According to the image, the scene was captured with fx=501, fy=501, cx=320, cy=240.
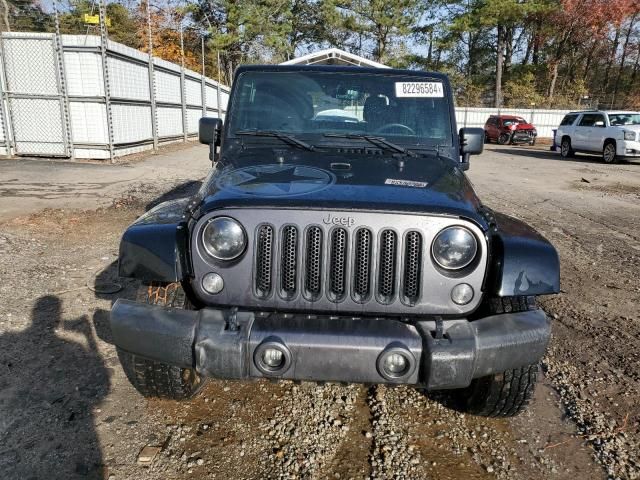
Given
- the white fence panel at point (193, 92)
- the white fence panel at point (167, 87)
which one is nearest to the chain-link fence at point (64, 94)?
the white fence panel at point (167, 87)

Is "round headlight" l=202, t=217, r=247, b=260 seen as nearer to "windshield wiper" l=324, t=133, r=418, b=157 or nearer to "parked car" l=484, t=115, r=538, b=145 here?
"windshield wiper" l=324, t=133, r=418, b=157

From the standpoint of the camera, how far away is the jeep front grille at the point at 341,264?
2.29 m

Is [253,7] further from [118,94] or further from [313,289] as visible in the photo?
[313,289]

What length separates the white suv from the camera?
16438 millimetres

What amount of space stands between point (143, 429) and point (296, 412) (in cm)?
83

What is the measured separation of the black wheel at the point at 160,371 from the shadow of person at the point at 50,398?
0.35m

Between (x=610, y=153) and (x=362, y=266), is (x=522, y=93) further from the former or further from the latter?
(x=362, y=266)

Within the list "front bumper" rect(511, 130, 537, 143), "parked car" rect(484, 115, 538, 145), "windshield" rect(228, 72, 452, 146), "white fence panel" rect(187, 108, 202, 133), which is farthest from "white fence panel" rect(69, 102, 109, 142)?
"front bumper" rect(511, 130, 537, 143)

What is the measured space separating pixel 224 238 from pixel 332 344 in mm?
701

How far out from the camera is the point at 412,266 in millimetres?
2328

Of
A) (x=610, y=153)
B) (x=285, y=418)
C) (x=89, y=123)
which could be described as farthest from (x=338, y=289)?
(x=610, y=153)

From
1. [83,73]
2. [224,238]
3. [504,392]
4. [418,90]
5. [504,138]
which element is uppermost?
[83,73]

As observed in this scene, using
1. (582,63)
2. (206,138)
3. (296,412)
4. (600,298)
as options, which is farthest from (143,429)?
(582,63)

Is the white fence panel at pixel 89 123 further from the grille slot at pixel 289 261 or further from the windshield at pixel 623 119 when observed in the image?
the windshield at pixel 623 119
